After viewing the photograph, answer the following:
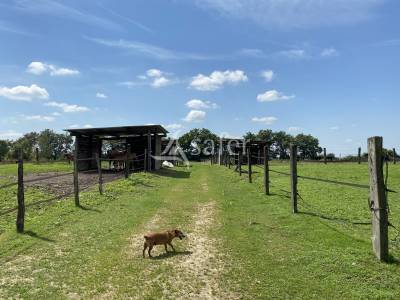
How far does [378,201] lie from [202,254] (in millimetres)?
2879

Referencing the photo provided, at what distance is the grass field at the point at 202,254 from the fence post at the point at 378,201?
0.74ft

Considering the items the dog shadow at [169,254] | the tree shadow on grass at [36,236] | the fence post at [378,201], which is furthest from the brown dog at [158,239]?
the fence post at [378,201]

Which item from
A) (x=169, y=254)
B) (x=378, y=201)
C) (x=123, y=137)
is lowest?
(x=169, y=254)

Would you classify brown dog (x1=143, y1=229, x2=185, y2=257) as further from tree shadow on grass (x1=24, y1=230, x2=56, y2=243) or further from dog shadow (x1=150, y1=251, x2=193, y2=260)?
tree shadow on grass (x1=24, y1=230, x2=56, y2=243)

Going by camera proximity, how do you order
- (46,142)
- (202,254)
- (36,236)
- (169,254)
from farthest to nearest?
(46,142), (36,236), (169,254), (202,254)

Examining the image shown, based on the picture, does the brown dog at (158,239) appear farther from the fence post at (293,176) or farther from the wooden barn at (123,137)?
the wooden barn at (123,137)

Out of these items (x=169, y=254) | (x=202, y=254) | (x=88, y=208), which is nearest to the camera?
(x=202, y=254)

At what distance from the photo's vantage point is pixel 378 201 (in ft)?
19.5

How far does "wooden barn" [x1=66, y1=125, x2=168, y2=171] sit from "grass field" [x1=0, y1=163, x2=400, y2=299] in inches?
565

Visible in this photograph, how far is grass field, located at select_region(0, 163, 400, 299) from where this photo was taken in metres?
4.95

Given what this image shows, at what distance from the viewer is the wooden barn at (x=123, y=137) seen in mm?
25536

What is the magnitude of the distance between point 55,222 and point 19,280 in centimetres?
388

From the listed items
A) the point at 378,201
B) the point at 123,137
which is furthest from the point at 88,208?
the point at 123,137

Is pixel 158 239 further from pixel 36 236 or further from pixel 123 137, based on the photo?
pixel 123 137
